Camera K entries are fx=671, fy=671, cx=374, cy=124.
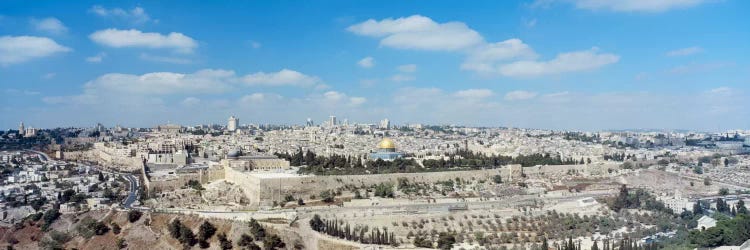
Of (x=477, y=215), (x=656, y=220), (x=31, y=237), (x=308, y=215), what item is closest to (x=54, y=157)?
(x=31, y=237)

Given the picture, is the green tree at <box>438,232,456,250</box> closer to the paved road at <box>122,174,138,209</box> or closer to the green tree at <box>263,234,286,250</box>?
the green tree at <box>263,234,286,250</box>

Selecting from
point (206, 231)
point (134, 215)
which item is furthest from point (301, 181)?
point (134, 215)

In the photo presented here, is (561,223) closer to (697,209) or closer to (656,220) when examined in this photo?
(656,220)

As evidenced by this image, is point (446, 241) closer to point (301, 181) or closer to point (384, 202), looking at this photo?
point (384, 202)

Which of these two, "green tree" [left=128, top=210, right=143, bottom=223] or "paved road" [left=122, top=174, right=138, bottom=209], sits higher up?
"paved road" [left=122, top=174, right=138, bottom=209]

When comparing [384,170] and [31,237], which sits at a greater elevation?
[384,170]

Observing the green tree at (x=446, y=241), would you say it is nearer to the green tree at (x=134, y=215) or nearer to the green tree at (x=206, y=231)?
the green tree at (x=206, y=231)

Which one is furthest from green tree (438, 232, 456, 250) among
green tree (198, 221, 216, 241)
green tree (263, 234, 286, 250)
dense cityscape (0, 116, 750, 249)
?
green tree (198, 221, 216, 241)

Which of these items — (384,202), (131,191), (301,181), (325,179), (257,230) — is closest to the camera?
(257,230)

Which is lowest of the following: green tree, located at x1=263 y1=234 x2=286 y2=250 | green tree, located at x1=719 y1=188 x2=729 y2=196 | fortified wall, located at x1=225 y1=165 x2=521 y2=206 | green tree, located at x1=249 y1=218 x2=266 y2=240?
green tree, located at x1=263 y1=234 x2=286 y2=250

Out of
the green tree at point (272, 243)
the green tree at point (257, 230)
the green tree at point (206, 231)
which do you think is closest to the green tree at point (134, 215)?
the green tree at point (206, 231)

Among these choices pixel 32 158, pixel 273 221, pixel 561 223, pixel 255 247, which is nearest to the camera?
pixel 255 247
